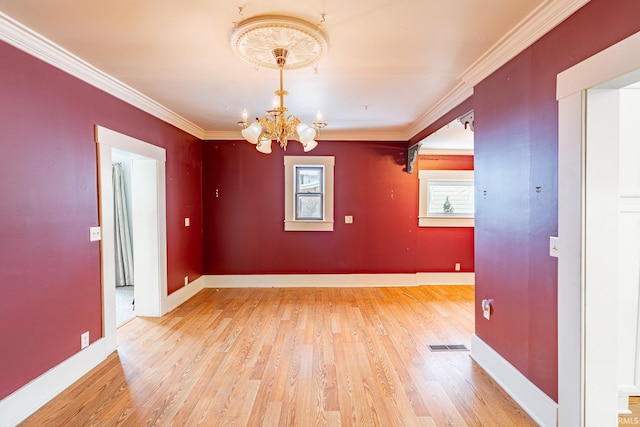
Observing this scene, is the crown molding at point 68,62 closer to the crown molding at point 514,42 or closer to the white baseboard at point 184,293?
the white baseboard at point 184,293

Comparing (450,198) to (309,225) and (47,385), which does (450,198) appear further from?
(47,385)

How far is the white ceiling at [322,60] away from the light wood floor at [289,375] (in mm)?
2468

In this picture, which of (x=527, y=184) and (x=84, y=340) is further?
(x=84, y=340)

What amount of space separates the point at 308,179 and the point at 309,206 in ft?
1.50

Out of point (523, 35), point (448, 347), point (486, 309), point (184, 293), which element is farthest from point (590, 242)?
point (184, 293)

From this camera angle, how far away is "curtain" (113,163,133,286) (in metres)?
5.24

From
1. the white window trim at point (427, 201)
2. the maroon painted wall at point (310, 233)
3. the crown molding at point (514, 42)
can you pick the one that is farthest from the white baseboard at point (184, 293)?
the crown molding at point (514, 42)

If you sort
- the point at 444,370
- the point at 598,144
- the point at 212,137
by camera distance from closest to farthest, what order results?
1. the point at 598,144
2. the point at 444,370
3. the point at 212,137

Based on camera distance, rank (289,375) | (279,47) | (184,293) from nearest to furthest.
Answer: (279,47) → (289,375) → (184,293)

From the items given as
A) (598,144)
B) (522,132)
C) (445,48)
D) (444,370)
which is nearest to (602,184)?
(598,144)

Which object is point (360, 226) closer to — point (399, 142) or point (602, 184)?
point (399, 142)

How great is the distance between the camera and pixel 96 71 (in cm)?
255

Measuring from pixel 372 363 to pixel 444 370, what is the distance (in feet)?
1.95

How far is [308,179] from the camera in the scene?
5082 millimetres
